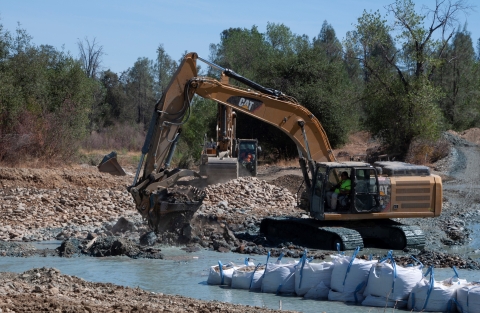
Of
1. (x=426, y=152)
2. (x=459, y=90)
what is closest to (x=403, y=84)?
(x=426, y=152)

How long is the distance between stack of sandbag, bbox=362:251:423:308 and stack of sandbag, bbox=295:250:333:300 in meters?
0.71

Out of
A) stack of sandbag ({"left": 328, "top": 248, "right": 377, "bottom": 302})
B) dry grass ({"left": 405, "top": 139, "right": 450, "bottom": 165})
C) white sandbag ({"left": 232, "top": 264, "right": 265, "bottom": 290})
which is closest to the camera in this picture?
stack of sandbag ({"left": 328, "top": 248, "right": 377, "bottom": 302})

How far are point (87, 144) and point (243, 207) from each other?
1068 inches

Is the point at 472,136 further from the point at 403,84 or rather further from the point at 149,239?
the point at 149,239

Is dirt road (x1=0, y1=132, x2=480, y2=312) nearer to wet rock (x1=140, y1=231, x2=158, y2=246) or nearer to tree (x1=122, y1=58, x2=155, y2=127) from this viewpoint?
wet rock (x1=140, y1=231, x2=158, y2=246)

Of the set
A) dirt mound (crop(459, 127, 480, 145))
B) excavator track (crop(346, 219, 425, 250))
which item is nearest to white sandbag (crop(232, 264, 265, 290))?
excavator track (crop(346, 219, 425, 250))

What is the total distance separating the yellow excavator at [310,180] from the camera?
15016 mm

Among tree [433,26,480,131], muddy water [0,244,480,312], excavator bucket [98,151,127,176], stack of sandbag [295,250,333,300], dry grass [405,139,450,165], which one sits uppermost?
tree [433,26,480,131]

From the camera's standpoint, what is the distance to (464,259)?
46.6ft

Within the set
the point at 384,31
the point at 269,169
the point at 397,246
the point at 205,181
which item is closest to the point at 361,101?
the point at 384,31

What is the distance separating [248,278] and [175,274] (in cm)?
226

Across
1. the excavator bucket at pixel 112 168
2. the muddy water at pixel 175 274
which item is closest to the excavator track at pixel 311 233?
the muddy water at pixel 175 274

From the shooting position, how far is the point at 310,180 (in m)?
16.4

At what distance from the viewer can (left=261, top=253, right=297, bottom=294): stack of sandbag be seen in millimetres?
10617
